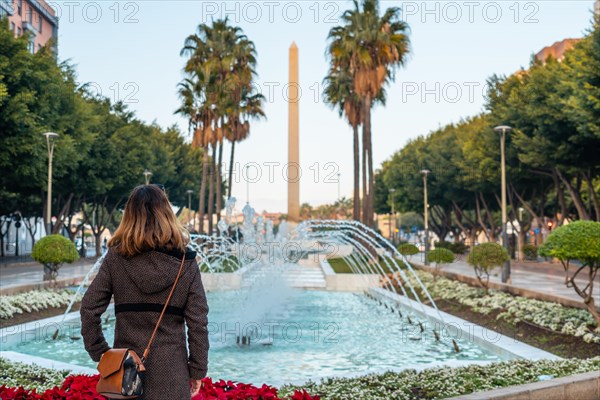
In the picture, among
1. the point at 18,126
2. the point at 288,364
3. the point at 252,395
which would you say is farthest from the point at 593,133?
the point at 252,395

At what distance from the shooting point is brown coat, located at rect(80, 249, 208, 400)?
3150 mm

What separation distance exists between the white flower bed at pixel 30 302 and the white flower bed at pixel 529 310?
9455mm

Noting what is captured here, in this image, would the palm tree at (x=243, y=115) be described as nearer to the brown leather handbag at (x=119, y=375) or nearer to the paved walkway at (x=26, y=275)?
the paved walkway at (x=26, y=275)

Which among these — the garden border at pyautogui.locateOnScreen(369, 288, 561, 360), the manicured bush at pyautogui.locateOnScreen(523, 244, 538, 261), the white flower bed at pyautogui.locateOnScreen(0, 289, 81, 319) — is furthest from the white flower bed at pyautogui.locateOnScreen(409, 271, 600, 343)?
the manicured bush at pyautogui.locateOnScreen(523, 244, 538, 261)

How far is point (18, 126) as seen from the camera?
75.3 ft

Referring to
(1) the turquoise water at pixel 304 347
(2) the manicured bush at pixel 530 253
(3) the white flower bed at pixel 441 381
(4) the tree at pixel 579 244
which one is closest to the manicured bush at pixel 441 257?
(1) the turquoise water at pixel 304 347

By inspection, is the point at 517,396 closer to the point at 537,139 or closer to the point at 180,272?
the point at 180,272

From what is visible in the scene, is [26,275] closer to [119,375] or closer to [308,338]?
[308,338]

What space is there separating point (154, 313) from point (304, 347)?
311 inches

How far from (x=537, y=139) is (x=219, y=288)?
1520 cm

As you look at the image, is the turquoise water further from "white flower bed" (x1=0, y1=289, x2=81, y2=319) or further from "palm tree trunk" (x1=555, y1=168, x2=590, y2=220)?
"palm tree trunk" (x1=555, y1=168, x2=590, y2=220)

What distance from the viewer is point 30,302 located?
14.6 metres

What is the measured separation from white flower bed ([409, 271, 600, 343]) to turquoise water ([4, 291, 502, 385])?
1.56 metres

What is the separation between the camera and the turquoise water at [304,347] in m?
9.07
